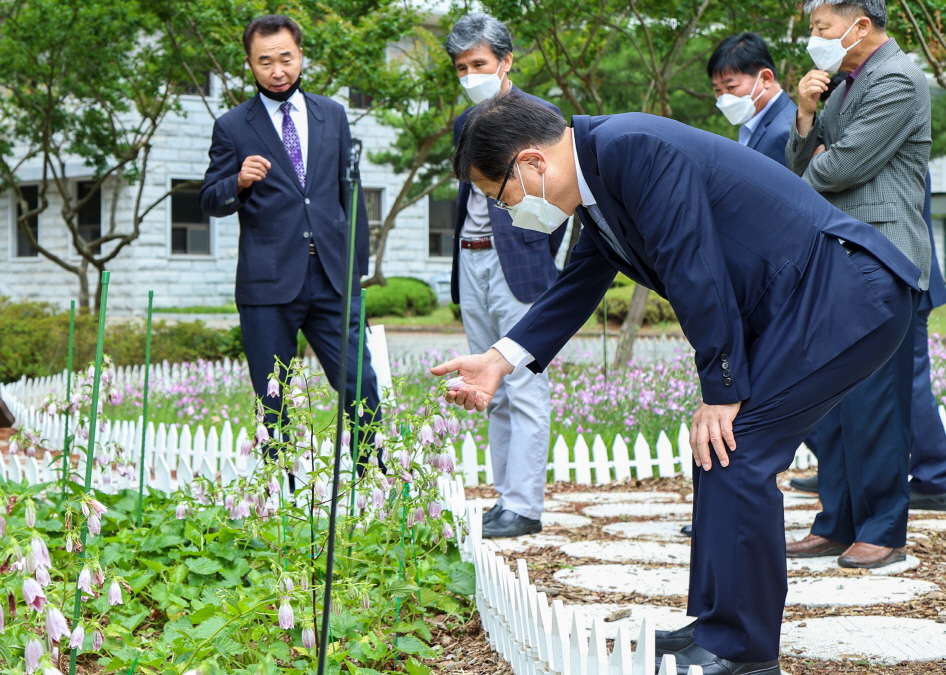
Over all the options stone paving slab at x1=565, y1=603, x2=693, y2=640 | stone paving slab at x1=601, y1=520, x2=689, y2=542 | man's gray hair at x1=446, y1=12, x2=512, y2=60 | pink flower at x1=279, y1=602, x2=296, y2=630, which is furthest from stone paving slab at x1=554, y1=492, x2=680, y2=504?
pink flower at x1=279, y1=602, x2=296, y2=630

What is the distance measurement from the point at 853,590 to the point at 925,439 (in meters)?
1.38

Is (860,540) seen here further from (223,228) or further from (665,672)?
(223,228)

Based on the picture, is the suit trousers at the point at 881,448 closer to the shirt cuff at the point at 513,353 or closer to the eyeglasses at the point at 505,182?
the shirt cuff at the point at 513,353

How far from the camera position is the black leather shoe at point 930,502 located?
13.3ft

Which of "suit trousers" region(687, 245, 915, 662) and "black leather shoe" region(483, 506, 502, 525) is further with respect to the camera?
"black leather shoe" region(483, 506, 502, 525)

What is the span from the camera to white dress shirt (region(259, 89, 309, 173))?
4.04 meters

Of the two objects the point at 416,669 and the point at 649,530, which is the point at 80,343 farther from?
the point at 416,669

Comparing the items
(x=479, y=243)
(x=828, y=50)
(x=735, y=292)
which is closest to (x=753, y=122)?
(x=828, y=50)

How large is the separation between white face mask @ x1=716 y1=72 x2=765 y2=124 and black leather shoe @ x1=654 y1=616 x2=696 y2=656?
2284 millimetres

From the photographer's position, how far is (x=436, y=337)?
14.9 m

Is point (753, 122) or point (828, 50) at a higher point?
point (828, 50)

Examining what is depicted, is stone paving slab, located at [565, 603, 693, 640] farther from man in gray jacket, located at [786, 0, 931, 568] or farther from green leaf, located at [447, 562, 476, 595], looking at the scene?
man in gray jacket, located at [786, 0, 931, 568]

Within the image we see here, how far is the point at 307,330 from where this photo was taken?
161 inches

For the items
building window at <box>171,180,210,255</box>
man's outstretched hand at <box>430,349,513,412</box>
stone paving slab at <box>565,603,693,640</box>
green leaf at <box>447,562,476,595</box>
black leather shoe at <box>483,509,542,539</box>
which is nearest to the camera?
man's outstretched hand at <box>430,349,513,412</box>
